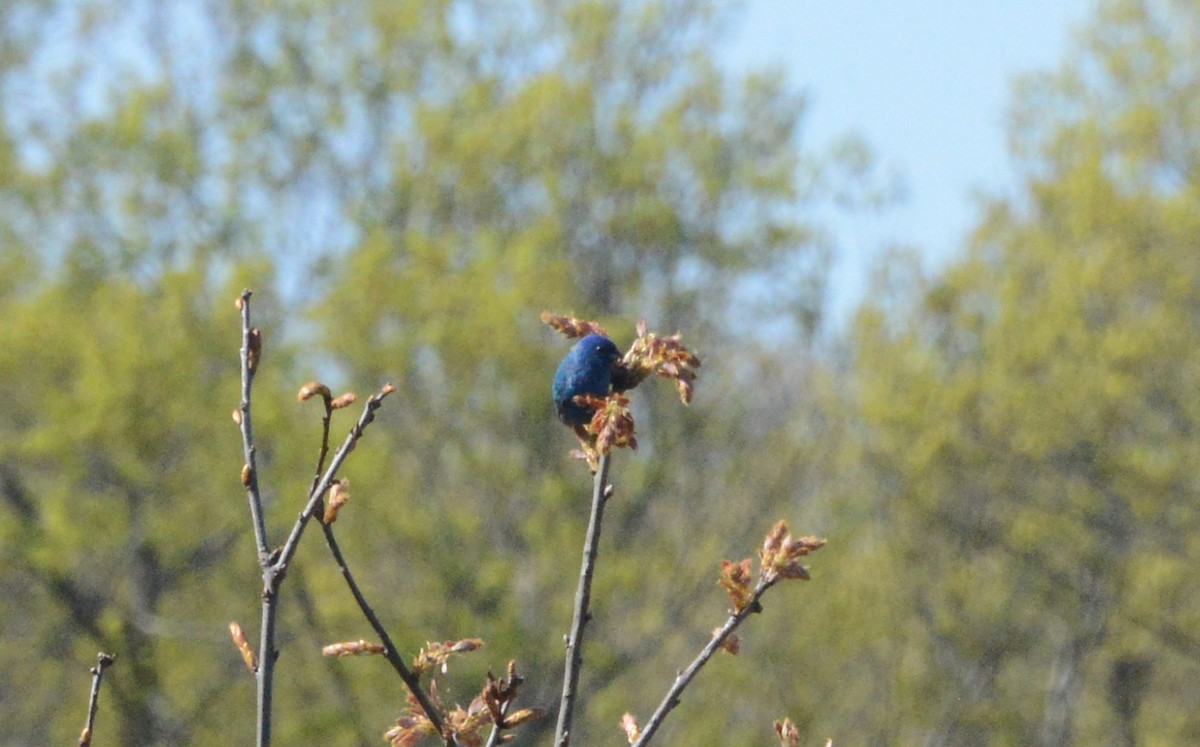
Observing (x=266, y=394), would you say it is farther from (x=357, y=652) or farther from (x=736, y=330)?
(x=357, y=652)

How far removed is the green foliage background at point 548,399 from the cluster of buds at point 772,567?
450 inches

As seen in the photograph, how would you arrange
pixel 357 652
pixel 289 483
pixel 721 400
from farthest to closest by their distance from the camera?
pixel 721 400, pixel 289 483, pixel 357 652

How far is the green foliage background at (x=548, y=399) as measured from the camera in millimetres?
14797

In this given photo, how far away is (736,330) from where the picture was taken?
16.3 meters

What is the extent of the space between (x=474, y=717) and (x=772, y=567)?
1.69 feet

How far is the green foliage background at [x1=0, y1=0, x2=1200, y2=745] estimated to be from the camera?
1480 cm

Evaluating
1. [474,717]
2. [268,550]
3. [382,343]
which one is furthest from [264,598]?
[382,343]

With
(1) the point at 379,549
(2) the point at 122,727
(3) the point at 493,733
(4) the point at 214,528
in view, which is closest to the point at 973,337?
(1) the point at 379,549

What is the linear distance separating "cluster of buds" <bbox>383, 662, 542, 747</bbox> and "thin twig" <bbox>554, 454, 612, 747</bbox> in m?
0.07

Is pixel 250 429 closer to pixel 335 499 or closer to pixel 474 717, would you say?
pixel 335 499

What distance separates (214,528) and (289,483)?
1.40 meters

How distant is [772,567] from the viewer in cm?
284

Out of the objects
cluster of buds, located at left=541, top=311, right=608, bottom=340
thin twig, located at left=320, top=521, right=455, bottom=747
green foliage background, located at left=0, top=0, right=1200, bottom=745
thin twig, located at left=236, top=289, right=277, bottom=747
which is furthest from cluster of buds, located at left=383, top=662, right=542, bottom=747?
green foliage background, located at left=0, top=0, right=1200, bottom=745

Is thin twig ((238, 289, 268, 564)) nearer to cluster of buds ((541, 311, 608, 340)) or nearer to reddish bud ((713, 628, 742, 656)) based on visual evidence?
cluster of buds ((541, 311, 608, 340))
